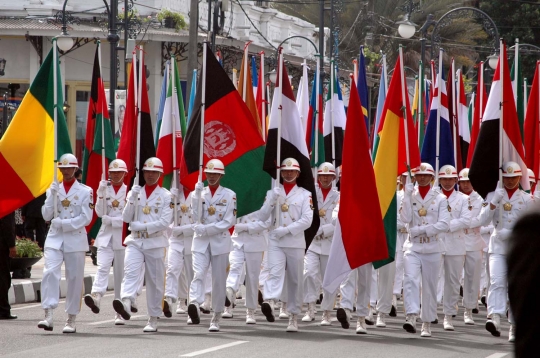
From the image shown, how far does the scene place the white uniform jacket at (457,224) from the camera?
13.4 m

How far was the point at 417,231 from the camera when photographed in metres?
12.2

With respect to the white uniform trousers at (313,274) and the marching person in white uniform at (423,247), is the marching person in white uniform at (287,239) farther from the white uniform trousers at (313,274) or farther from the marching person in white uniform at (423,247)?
the marching person in white uniform at (423,247)

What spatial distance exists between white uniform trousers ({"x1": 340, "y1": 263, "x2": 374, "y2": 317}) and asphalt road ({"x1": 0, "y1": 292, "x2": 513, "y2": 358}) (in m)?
0.30

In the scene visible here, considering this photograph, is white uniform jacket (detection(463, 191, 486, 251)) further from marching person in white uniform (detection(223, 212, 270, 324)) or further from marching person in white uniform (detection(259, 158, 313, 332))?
marching person in white uniform (detection(223, 212, 270, 324))

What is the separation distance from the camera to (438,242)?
12.3m

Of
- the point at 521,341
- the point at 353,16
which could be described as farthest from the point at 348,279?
the point at 353,16

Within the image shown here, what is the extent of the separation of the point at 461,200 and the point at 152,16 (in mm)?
22102

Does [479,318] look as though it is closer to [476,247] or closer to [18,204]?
[476,247]

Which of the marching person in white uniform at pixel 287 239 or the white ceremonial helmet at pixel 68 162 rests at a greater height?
the white ceremonial helmet at pixel 68 162

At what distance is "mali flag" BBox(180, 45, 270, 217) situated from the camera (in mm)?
12914

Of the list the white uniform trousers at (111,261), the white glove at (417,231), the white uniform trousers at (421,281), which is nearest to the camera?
the white uniform trousers at (421,281)

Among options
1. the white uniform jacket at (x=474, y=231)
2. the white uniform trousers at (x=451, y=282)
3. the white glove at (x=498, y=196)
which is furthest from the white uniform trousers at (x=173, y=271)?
the white glove at (x=498, y=196)

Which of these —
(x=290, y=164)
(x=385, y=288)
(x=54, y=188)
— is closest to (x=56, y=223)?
(x=54, y=188)

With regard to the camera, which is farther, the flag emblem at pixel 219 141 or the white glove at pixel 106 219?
the white glove at pixel 106 219
